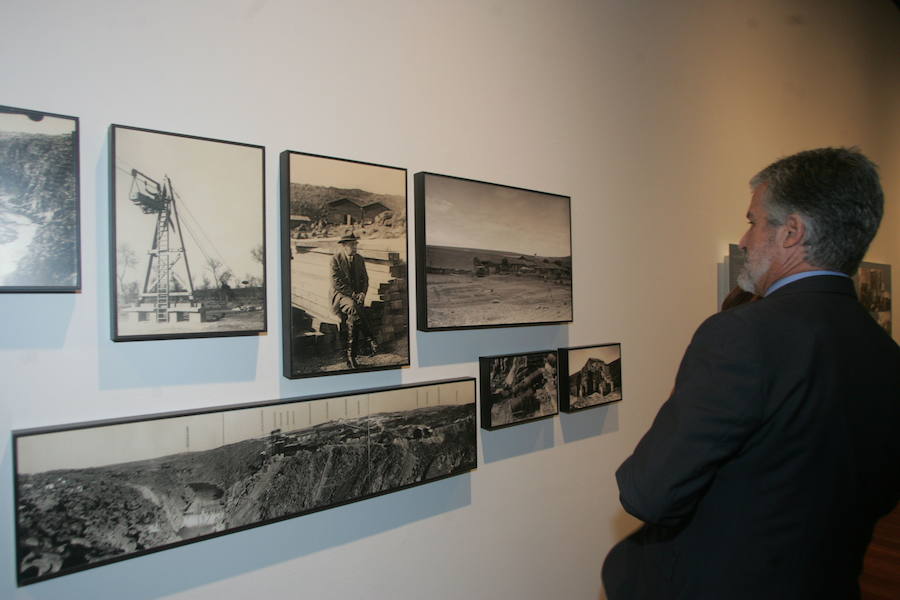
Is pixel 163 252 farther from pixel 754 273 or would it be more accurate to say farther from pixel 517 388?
pixel 754 273

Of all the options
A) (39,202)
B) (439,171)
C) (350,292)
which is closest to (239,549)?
(350,292)

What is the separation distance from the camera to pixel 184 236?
3.91ft

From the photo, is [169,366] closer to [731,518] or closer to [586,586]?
[731,518]

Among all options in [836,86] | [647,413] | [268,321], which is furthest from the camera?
[836,86]

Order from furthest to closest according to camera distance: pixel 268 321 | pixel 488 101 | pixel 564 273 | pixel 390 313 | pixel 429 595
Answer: pixel 564 273 < pixel 488 101 < pixel 429 595 < pixel 390 313 < pixel 268 321

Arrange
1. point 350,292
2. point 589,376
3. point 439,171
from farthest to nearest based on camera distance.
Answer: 1. point 589,376
2. point 439,171
3. point 350,292

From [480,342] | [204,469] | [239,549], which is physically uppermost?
[480,342]

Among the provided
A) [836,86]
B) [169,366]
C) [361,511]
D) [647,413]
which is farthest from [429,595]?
[836,86]

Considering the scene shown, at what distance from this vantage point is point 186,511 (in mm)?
1199

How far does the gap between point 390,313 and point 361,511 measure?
1.91 feet

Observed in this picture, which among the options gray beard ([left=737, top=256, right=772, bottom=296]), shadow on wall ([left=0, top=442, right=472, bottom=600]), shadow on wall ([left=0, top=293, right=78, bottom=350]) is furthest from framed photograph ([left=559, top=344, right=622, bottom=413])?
shadow on wall ([left=0, top=293, right=78, bottom=350])

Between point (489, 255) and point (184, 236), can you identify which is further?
point (489, 255)

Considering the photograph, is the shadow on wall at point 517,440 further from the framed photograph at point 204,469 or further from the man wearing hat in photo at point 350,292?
the man wearing hat in photo at point 350,292

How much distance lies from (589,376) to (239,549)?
54.3 inches
